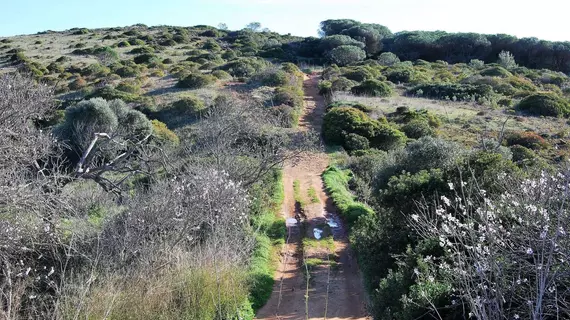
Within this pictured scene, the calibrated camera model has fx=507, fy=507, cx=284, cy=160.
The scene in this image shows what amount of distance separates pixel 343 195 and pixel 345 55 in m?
38.3

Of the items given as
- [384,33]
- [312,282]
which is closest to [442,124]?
[312,282]

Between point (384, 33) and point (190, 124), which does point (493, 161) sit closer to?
point (190, 124)

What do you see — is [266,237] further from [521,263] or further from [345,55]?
[345,55]

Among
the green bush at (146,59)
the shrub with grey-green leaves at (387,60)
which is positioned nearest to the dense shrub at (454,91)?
the shrub with grey-green leaves at (387,60)

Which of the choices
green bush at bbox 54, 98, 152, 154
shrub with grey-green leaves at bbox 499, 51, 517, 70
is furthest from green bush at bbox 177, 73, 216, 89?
shrub with grey-green leaves at bbox 499, 51, 517, 70

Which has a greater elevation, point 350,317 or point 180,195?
point 180,195

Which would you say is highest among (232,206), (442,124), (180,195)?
(180,195)

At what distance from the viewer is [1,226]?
717 cm

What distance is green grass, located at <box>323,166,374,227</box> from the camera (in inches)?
506

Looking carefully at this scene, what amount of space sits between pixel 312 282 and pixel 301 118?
18763 millimetres

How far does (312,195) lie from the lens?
15.1 metres

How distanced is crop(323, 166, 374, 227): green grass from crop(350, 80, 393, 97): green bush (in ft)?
52.6

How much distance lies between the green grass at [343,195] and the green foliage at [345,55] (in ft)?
113

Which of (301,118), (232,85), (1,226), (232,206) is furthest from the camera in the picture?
(232,85)
